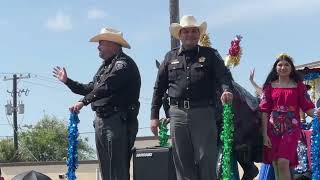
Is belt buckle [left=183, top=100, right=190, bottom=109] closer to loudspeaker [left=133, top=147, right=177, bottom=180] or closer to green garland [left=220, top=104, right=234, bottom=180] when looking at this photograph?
green garland [left=220, top=104, right=234, bottom=180]

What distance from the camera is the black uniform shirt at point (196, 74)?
6.77m

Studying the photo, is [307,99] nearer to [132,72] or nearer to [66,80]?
[132,72]

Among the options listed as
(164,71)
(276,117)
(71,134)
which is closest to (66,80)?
(71,134)

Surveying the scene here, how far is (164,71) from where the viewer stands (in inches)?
279

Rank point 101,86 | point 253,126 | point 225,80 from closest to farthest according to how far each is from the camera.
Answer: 1. point 225,80
2. point 101,86
3. point 253,126

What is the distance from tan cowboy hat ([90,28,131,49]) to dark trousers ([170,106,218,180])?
1.17 m

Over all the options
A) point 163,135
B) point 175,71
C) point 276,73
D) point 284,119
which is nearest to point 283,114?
point 284,119

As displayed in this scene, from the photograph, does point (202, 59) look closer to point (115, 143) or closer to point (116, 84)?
point (116, 84)

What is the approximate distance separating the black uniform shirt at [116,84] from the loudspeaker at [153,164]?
37.6 inches

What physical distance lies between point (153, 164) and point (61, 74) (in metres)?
1.58

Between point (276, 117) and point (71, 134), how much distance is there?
2.28 m

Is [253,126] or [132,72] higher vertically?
[132,72]

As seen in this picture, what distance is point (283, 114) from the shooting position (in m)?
7.34

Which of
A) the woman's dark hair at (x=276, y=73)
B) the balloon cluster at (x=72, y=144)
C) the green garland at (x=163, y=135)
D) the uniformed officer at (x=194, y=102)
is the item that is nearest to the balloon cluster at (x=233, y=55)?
the green garland at (x=163, y=135)
